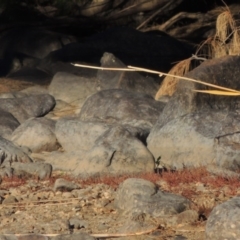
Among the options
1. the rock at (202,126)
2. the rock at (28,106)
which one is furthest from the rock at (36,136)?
the rock at (28,106)

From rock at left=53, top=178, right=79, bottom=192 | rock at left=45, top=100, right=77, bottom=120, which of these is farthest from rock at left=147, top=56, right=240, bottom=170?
rock at left=45, top=100, right=77, bottom=120

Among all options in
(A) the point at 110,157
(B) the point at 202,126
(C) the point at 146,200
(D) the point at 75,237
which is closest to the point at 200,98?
(B) the point at 202,126

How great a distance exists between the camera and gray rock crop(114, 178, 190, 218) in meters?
7.00

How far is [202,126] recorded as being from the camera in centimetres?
976

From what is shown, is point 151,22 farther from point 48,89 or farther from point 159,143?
point 159,143

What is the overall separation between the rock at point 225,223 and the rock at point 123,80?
8242mm

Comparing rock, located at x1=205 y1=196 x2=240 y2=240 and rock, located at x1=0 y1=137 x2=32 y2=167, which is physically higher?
rock, located at x1=205 y1=196 x2=240 y2=240

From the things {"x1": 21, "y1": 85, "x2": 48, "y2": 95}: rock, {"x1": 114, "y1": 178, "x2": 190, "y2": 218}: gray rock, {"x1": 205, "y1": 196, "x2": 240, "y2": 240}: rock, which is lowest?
{"x1": 21, "y1": 85, "x2": 48, "y2": 95}: rock

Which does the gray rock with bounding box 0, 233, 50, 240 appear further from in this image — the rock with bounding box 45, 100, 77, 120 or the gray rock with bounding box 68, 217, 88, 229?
the rock with bounding box 45, 100, 77, 120

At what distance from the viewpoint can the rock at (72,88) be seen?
581 inches

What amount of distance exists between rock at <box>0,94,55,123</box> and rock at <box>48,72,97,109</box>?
1.70 feet

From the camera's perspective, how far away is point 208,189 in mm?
8070

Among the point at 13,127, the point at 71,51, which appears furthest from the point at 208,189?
the point at 71,51

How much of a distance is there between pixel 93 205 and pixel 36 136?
3.75 metres
